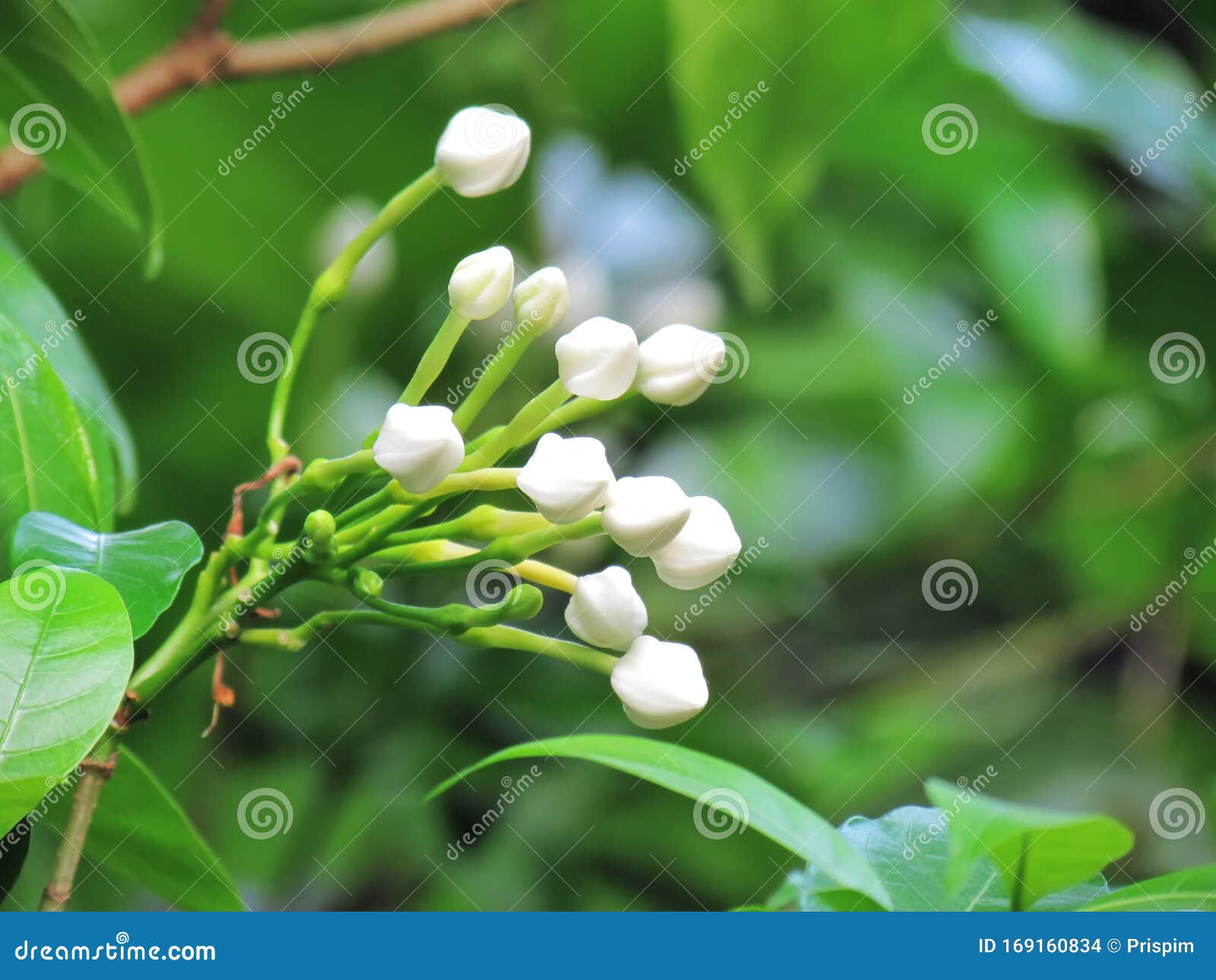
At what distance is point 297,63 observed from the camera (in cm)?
83

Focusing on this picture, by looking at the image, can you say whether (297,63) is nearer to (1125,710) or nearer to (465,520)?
(465,520)

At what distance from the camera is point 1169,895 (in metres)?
0.52

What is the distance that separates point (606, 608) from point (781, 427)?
87 cm

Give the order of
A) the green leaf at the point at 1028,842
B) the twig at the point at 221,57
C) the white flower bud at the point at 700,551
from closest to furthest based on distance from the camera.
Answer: the green leaf at the point at 1028,842 → the white flower bud at the point at 700,551 → the twig at the point at 221,57

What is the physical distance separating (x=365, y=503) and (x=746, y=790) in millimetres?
193

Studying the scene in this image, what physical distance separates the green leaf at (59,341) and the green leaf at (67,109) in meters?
0.06

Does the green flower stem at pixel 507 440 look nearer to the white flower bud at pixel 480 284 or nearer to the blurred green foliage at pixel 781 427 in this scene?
the white flower bud at pixel 480 284

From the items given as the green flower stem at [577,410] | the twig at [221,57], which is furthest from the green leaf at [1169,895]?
the twig at [221,57]

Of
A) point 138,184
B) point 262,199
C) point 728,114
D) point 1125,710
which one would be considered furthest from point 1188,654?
point 138,184

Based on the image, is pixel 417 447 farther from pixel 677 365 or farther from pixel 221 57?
pixel 221 57

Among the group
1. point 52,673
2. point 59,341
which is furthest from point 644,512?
point 59,341

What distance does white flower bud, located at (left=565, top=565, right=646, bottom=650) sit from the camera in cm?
52

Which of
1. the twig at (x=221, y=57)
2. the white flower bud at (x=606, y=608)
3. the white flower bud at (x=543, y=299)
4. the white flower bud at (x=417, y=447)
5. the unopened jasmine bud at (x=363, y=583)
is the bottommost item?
the unopened jasmine bud at (x=363, y=583)

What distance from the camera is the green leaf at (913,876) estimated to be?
1.72ft
